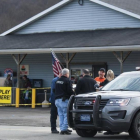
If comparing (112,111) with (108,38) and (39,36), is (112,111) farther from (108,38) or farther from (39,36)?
(39,36)

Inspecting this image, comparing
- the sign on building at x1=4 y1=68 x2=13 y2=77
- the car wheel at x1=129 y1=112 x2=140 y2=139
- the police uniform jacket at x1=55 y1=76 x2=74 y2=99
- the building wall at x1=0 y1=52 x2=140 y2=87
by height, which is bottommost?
the car wheel at x1=129 y1=112 x2=140 y2=139

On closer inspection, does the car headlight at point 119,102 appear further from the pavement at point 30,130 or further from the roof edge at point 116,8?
the roof edge at point 116,8

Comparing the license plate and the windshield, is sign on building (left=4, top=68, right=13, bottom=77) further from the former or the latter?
the license plate

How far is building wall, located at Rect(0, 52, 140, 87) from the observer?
26531 mm

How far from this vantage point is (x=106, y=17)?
27.8 meters

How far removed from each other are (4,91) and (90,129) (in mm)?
14131

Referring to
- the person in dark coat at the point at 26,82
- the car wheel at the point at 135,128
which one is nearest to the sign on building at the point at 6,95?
the person in dark coat at the point at 26,82

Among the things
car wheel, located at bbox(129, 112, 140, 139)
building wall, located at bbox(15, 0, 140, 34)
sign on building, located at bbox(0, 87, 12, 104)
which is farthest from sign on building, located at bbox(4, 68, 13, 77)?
car wheel, located at bbox(129, 112, 140, 139)

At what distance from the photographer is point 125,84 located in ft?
41.5

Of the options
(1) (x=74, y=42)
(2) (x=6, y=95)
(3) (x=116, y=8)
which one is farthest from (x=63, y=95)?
(3) (x=116, y=8)

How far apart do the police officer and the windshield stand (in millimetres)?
1023

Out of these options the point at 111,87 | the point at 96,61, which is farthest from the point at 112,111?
the point at 96,61

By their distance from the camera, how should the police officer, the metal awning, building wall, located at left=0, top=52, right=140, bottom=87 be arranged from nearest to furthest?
the police officer
the metal awning
building wall, located at left=0, top=52, right=140, bottom=87

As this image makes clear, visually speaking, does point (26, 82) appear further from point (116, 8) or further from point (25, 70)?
point (116, 8)
